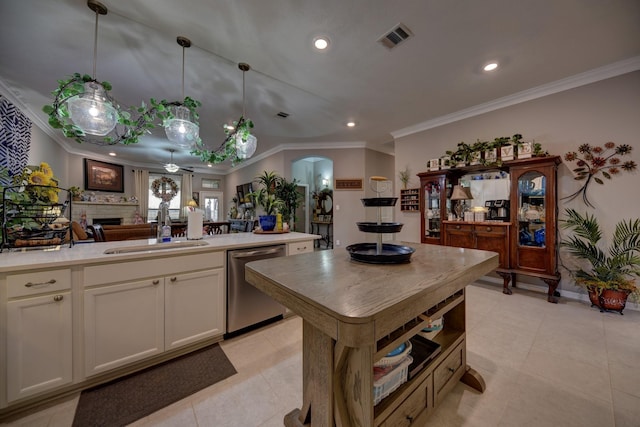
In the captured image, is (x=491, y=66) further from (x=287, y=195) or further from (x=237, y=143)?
(x=287, y=195)

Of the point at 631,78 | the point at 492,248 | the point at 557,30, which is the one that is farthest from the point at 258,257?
the point at 631,78

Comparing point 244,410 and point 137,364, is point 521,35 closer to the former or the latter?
point 244,410

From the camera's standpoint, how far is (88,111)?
5.98 feet

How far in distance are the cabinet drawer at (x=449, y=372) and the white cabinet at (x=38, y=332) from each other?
7.10 feet

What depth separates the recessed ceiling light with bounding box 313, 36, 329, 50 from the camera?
209cm

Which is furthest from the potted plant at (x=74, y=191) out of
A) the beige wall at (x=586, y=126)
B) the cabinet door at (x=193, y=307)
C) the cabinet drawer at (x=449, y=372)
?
the beige wall at (x=586, y=126)

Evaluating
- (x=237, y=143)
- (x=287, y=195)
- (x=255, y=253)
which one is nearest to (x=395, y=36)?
(x=237, y=143)

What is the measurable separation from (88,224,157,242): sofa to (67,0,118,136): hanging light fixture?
53.6 inches

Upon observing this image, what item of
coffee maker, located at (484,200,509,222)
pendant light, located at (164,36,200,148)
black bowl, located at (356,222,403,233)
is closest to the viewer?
black bowl, located at (356,222,403,233)

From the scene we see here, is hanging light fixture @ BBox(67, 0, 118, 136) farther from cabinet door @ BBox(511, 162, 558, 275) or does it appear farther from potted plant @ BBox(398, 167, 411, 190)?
cabinet door @ BBox(511, 162, 558, 275)

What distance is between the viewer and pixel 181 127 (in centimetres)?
236

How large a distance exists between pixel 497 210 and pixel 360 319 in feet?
11.9

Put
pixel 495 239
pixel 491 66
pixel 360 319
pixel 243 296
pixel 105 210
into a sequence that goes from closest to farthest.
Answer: pixel 360 319 < pixel 243 296 < pixel 491 66 < pixel 495 239 < pixel 105 210

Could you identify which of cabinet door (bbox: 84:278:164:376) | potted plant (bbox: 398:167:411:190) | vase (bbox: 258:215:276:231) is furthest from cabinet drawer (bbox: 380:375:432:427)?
potted plant (bbox: 398:167:411:190)
